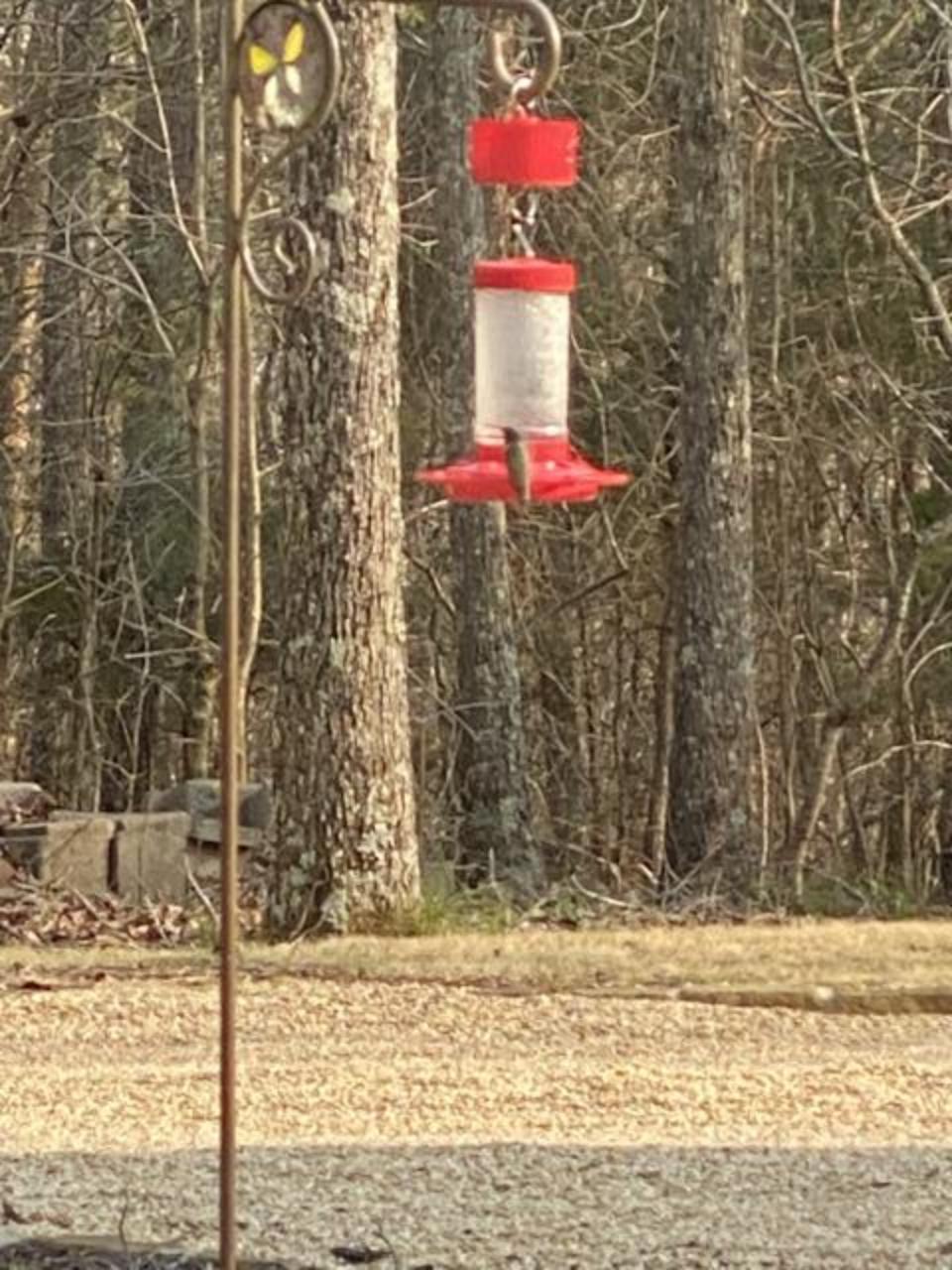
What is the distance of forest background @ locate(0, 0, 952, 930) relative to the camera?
50.3 ft

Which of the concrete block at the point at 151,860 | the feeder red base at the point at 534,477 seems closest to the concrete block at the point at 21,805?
the concrete block at the point at 151,860

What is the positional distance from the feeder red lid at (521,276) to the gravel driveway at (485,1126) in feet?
6.00

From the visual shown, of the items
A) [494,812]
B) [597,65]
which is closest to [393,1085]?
[494,812]

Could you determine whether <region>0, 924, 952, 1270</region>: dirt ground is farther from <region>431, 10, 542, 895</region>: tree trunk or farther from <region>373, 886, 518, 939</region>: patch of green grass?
<region>431, 10, 542, 895</region>: tree trunk

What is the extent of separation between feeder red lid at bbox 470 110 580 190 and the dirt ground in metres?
2.03

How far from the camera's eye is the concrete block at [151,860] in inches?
509

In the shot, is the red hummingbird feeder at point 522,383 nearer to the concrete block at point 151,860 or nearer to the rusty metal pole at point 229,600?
the rusty metal pole at point 229,600

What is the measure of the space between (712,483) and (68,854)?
407 centimetres

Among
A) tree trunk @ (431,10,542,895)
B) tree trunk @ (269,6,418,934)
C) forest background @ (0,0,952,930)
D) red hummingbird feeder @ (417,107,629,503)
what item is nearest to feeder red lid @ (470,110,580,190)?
red hummingbird feeder @ (417,107,629,503)

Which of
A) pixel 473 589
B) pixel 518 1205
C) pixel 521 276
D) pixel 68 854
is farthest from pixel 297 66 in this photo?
pixel 473 589

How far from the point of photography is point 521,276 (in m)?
5.00

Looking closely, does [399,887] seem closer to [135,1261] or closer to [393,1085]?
[393,1085]

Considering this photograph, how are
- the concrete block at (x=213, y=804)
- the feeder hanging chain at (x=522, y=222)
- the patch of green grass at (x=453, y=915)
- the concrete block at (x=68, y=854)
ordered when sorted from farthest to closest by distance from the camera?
the concrete block at (x=213, y=804)
the concrete block at (x=68, y=854)
the patch of green grass at (x=453, y=915)
the feeder hanging chain at (x=522, y=222)

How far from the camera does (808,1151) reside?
23.0ft
